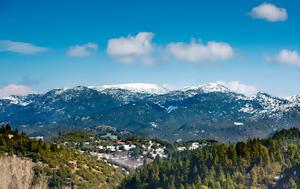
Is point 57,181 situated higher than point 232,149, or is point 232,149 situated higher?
point 232,149

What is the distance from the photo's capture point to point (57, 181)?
610 feet

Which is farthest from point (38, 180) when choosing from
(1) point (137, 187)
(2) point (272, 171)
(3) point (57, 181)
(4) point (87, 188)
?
(2) point (272, 171)

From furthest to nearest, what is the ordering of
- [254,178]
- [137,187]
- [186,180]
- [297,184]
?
[137,187]
[186,180]
[254,178]
[297,184]

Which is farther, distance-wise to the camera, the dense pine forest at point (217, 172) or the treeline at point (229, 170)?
the treeline at point (229, 170)

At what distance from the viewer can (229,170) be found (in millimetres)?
171250

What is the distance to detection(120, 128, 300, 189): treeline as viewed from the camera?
522 ft

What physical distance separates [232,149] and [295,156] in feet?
74.6

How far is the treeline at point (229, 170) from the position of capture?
522 ft

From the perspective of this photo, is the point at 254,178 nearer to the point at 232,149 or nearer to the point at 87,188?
the point at 232,149

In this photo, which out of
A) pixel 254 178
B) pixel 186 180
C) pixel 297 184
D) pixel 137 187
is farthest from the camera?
pixel 137 187

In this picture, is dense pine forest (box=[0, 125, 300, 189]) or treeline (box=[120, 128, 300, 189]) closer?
dense pine forest (box=[0, 125, 300, 189])

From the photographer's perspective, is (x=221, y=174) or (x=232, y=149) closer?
(x=221, y=174)

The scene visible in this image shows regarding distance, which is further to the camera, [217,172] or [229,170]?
[217,172]

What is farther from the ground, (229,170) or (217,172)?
(229,170)
